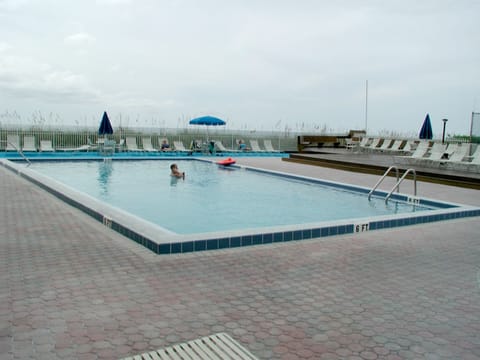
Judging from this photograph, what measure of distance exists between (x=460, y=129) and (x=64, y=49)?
1958 cm

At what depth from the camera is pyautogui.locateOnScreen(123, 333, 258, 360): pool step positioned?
2.27 meters

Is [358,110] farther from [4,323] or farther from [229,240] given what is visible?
[4,323]

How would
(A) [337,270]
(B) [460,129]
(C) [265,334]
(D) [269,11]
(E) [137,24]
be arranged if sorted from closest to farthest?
1. (C) [265,334]
2. (A) [337,270]
3. (D) [269,11]
4. (E) [137,24]
5. (B) [460,129]

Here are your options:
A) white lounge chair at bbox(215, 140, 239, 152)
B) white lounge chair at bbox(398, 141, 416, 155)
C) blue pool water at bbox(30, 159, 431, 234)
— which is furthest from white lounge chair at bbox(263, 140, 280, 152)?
blue pool water at bbox(30, 159, 431, 234)

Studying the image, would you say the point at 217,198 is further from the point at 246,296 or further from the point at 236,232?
the point at 246,296

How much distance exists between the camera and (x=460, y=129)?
23.6m

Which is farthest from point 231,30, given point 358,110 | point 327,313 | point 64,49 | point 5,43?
point 327,313

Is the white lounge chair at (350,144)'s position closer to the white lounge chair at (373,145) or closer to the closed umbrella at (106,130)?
the white lounge chair at (373,145)

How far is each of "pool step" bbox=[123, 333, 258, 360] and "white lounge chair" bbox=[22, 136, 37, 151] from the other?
55.0 feet

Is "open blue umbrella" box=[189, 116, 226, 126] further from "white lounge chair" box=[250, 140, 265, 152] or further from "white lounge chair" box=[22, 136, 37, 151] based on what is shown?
"white lounge chair" box=[22, 136, 37, 151]

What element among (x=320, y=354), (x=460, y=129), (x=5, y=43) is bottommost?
(x=320, y=354)

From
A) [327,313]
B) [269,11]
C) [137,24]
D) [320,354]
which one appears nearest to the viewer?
[320,354]

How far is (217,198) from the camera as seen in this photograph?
896cm

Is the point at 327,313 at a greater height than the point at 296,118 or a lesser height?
lesser
